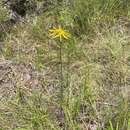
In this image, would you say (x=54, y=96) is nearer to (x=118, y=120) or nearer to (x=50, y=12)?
(x=118, y=120)

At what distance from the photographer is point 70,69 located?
2.92 m

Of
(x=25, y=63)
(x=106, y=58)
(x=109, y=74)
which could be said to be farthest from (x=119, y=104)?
(x=25, y=63)

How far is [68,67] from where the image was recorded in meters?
2.92

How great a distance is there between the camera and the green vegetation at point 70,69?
2535mm

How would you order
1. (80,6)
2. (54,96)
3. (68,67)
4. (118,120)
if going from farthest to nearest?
1. (80,6)
2. (68,67)
3. (54,96)
4. (118,120)

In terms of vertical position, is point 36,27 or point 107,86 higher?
point 36,27

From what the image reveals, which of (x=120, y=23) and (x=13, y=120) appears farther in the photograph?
(x=120, y=23)

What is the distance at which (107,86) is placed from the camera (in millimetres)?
2795

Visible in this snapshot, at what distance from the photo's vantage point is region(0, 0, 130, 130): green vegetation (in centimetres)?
254

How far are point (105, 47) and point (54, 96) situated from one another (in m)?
0.63

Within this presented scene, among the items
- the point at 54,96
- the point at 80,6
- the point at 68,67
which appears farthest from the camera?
the point at 80,6

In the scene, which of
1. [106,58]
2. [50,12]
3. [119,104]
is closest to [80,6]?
[50,12]

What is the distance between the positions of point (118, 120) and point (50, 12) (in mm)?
1322

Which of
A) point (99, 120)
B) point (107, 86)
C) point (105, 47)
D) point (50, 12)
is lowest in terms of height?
point (99, 120)
